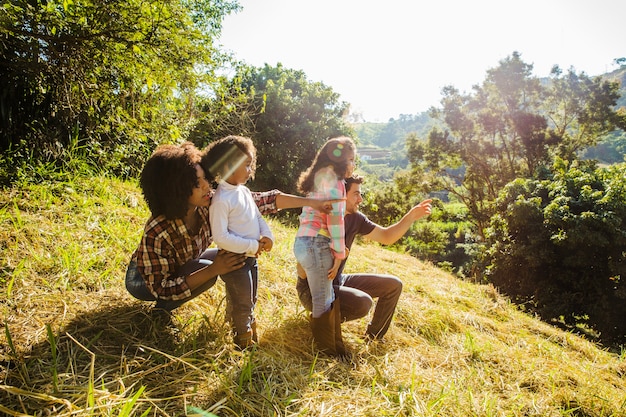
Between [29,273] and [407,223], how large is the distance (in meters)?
2.77

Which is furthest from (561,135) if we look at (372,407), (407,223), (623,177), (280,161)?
(372,407)

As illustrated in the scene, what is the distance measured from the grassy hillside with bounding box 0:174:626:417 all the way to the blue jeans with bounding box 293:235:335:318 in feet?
1.22

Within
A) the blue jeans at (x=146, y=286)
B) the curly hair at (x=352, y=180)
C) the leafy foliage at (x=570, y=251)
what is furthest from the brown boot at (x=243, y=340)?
the leafy foliage at (x=570, y=251)

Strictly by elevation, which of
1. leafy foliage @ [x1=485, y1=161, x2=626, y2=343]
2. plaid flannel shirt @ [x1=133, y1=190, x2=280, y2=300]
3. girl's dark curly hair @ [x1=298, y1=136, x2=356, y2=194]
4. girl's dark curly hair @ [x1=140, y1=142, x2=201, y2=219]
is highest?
girl's dark curly hair @ [x1=298, y1=136, x2=356, y2=194]

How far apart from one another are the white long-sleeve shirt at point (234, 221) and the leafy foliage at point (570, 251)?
27.4 feet

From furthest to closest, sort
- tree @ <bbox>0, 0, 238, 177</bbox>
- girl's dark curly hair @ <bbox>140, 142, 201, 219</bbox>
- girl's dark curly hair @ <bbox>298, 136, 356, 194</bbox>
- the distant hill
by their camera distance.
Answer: the distant hill → tree @ <bbox>0, 0, 238, 177</bbox> → girl's dark curly hair @ <bbox>298, 136, 356, 194</bbox> → girl's dark curly hair @ <bbox>140, 142, 201, 219</bbox>

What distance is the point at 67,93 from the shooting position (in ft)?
Result: 12.7

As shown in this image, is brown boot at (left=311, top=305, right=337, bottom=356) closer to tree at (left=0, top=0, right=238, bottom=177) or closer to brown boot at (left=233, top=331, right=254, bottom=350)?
brown boot at (left=233, top=331, right=254, bottom=350)

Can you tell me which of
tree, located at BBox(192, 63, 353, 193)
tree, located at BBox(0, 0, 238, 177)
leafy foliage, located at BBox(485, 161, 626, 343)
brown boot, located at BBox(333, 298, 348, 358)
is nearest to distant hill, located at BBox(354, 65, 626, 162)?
tree, located at BBox(192, 63, 353, 193)

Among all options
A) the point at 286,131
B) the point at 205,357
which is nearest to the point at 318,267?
the point at 205,357

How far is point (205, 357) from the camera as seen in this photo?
1953 mm

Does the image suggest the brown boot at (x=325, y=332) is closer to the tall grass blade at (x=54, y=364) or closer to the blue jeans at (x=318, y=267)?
the blue jeans at (x=318, y=267)

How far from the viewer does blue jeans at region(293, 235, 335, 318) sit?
7.35 feet

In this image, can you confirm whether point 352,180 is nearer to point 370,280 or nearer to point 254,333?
point 370,280
